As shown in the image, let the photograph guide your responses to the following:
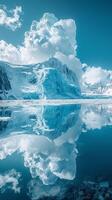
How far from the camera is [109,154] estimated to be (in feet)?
82.6

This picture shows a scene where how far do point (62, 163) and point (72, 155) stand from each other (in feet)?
8.48

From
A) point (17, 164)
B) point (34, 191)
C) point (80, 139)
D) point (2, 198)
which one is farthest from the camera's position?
point (80, 139)

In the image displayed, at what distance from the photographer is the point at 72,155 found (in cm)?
2467

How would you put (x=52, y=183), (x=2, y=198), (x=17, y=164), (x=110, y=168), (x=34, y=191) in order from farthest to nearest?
1. (x=17, y=164)
2. (x=110, y=168)
3. (x=52, y=183)
4. (x=34, y=191)
5. (x=2, y=198)

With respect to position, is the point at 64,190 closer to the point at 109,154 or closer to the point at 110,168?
the point at 110,168

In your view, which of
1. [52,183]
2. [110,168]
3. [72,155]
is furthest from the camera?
[72,155]

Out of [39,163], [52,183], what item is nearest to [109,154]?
→ [39,163]

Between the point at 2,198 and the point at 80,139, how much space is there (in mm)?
19227

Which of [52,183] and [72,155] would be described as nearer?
[52,183]

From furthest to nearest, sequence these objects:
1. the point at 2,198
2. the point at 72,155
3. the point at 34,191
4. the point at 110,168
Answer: the point at 72,155 < the point at 110,168 < the point at 34,191 < the point at 2,198

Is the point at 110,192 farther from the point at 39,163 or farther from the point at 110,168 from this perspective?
the point at 39,163

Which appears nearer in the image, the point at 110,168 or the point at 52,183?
the point at 52,183

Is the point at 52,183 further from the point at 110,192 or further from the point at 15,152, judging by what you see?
the point at 15,152

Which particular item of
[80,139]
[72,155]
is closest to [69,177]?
[72,155]
